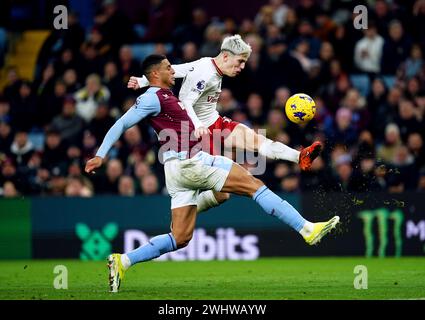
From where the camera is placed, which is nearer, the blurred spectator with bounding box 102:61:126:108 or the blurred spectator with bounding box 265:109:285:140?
the blurred spectator with bounding box 265:109:285:140

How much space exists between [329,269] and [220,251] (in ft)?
8.80

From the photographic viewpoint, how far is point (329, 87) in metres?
17.2

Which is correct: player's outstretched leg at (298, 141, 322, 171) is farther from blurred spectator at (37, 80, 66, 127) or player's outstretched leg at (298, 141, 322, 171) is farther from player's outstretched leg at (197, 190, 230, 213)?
blurred spectator at (37, 80, 66, 127)

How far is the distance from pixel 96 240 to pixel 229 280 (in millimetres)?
4310

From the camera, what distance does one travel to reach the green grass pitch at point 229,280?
10039 mm

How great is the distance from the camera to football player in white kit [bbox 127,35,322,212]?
36.4ft

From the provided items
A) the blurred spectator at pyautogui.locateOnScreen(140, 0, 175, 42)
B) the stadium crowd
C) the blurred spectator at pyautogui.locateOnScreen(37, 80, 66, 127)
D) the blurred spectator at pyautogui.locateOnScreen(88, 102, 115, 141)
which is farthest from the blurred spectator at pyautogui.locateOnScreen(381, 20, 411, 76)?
the blurred spectator at pyautogui.locateOnScreen(37, 80, 66, 127)

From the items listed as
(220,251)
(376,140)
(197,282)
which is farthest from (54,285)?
(376,140)

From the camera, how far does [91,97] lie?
1784cm

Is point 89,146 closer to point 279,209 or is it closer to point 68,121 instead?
point 68,121

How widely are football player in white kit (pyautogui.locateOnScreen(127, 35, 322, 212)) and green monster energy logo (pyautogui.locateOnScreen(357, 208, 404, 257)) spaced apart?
3.87m

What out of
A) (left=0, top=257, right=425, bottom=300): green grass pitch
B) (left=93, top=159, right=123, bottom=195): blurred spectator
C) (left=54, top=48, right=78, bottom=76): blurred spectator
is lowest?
(left=0, top=257, right=425, bottom=300): green grass pitch

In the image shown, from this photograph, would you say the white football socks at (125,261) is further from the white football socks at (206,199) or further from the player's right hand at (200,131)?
the player's right hand at (200,131)

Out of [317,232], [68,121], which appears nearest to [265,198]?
[317,232]
